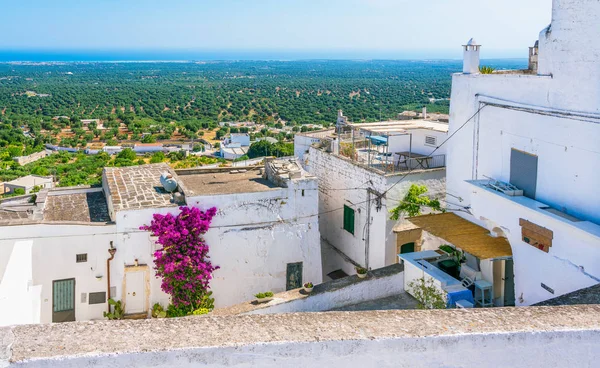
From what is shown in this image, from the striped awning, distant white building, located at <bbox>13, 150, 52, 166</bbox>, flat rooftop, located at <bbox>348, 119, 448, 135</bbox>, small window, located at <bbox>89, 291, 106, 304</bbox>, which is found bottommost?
distant white building, located at <bbox>13, 150, 52, 166</bbox>

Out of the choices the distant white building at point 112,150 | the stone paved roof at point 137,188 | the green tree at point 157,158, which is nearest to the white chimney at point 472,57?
the stone paved roof at point 137,188

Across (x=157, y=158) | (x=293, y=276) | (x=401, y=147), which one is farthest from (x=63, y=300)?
(x=157, y=158)

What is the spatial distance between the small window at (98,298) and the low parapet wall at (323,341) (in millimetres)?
9720

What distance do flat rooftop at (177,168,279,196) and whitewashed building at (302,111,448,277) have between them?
1982mm

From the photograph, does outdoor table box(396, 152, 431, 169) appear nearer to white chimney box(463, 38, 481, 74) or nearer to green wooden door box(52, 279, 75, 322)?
white chimney box(463, 38, 481, 74)

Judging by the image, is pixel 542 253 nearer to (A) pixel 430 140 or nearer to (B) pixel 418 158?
(B) pixel 418 158

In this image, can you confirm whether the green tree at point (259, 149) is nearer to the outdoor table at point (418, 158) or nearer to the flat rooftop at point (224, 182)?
the flat rooftop at point (224, 182)

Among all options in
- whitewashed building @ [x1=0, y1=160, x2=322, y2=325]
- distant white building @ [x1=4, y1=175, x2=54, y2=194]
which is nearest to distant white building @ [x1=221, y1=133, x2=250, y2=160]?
distant white building @ [x1=4, y1=175, x2=54, y2=194]

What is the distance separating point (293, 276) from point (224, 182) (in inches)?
127

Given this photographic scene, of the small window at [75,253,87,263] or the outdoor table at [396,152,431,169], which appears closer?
the small window at [75,253,87,263]

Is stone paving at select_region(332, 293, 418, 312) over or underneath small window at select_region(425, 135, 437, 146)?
underneath

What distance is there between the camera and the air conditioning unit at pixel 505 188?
10.1 meters

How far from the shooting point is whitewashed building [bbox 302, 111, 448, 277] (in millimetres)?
13898

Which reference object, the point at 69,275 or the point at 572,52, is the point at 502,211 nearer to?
the point at 572,52
